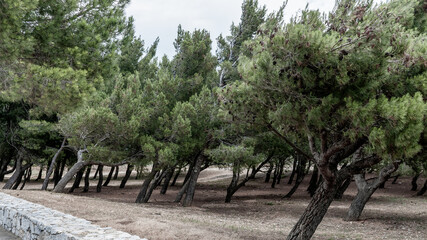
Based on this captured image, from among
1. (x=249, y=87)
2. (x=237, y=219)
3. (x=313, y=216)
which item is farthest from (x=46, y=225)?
(x=237, y=219)

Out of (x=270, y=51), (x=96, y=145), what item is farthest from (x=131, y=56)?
(x=270, y=51)

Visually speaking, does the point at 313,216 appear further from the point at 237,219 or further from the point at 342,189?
the point at 342,189

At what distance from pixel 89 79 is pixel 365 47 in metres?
6.80

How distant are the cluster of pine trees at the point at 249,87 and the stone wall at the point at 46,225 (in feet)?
8.99

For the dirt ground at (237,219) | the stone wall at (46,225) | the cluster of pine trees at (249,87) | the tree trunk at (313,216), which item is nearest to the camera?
the stone wall at (46,225)

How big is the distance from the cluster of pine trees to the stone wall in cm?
274

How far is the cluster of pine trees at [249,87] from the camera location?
4570 millimetres

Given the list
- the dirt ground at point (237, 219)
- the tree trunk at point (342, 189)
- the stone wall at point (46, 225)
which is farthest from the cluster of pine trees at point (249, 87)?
the tree trunk at point (342, 189)

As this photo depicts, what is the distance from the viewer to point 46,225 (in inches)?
186

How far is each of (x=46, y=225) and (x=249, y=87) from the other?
13.4ft

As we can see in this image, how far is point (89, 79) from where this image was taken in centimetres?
845

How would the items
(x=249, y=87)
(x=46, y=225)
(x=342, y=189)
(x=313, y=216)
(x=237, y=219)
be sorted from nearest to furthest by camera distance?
(x=46, y=225) → (x=249, y=87) → (x=313, y=216) → (x=237, y=219) → (x=342, y=189)

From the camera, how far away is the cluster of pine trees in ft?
15.0

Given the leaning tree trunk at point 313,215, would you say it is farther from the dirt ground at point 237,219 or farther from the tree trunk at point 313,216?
the dirt ground at point 237,219
